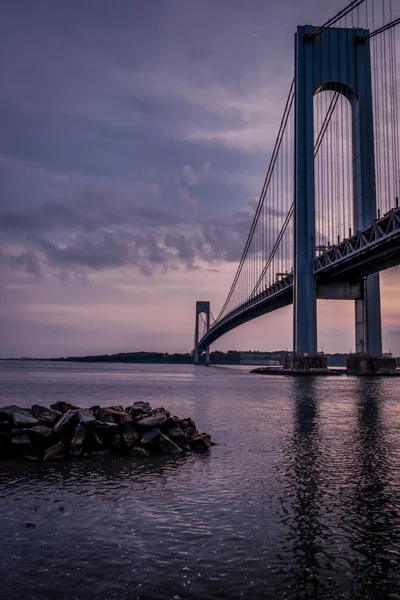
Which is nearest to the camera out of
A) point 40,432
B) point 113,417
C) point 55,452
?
point 55,452

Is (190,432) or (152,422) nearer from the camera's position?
(152,422)

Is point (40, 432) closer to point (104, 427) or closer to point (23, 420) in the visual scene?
point (23, 420)

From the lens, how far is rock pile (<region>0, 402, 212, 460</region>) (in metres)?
9.84

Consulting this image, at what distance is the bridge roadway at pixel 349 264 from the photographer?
129 ft

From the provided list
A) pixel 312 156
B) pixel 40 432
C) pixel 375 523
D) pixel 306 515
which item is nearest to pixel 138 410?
pixel 40 432

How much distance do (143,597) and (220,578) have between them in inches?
26.9

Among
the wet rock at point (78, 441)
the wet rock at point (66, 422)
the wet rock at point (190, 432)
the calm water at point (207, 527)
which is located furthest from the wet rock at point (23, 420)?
the wet rock at point (190, 432)

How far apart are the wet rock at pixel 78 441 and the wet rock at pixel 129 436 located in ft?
2.55

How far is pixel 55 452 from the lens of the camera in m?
9.62

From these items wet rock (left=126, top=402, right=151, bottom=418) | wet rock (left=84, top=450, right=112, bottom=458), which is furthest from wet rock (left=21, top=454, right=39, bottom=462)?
wet rock (left=126, top=402, right=151, bottom=418)

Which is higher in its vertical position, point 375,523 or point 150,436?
point 150,436

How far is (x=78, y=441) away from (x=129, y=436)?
97 centimetres

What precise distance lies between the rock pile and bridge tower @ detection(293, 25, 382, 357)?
136 feet

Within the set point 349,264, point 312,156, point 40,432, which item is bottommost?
point 40,432
